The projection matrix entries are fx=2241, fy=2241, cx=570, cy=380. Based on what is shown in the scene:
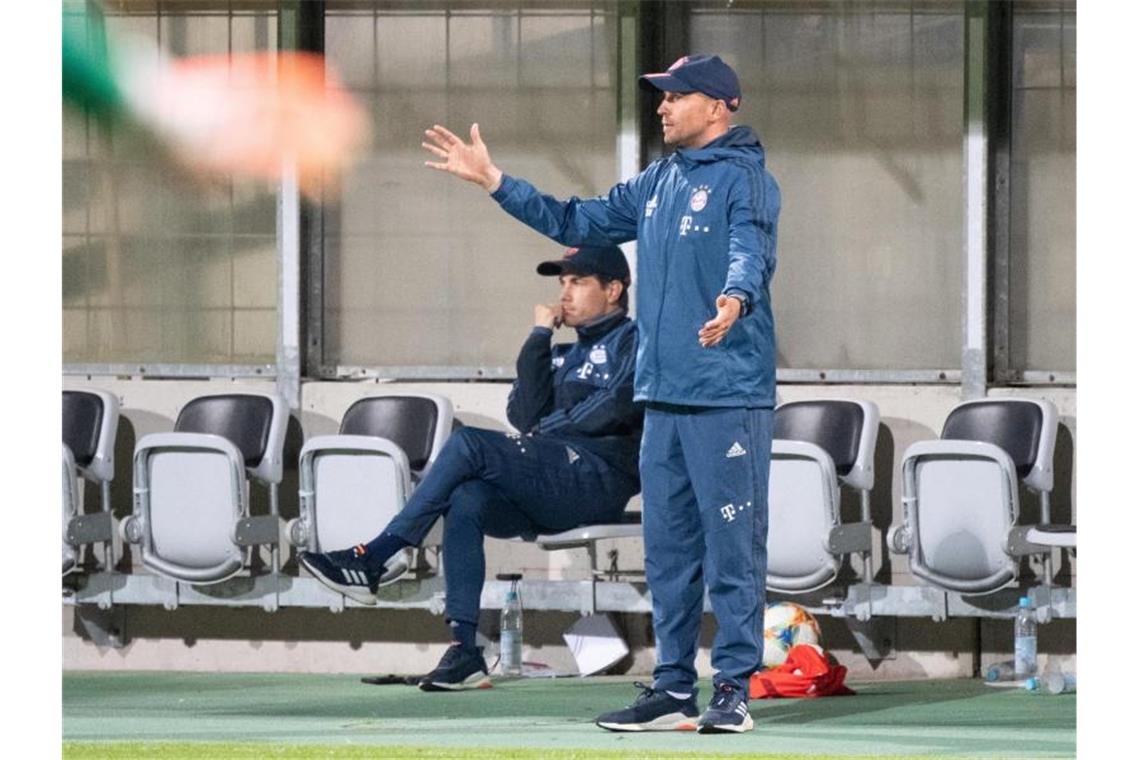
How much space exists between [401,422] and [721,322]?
10.8 feet

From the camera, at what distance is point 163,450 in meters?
8.38

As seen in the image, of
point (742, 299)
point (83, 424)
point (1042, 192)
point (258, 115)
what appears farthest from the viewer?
point (258, 115)

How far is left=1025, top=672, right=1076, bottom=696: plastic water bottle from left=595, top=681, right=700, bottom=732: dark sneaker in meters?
1.74

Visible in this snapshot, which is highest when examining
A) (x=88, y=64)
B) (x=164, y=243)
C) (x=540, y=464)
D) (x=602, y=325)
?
(x=88, y=64)

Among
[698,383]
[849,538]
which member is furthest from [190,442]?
[698,383]

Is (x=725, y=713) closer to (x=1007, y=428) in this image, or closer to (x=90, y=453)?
(x=1007, y=428)

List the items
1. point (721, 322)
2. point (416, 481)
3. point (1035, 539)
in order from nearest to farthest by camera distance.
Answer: point (721, 322) < point (1035, 539) < point (416, 481)

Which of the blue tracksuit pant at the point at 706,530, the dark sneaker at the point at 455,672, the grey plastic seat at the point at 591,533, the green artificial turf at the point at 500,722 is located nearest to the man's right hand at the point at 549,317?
the grey plastic seat at the point at 591,533

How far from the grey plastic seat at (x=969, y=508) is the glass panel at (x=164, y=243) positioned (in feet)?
8.97

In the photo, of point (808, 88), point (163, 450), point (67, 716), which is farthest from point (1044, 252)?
point (67, 716)

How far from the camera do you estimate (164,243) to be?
9086 mm

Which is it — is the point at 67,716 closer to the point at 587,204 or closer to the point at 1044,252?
the point at 587,204

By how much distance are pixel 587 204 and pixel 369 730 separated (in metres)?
1.55

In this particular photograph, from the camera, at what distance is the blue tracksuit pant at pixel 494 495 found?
24.2ft
